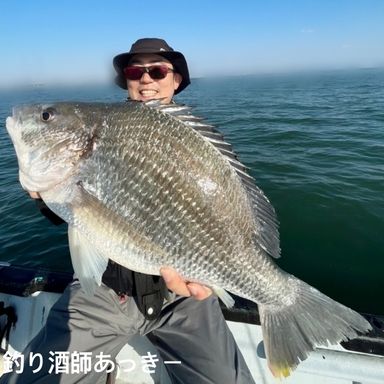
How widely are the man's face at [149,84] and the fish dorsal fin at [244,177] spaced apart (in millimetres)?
1386

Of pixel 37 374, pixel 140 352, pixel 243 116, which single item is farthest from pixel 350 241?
pixel 243 116

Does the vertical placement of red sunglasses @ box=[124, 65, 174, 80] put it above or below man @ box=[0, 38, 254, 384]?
above

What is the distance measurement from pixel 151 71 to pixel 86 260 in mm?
2308

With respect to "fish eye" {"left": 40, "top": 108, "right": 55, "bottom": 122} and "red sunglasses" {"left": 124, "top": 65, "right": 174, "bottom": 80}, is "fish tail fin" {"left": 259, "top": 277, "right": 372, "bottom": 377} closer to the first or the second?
"fish eye" {"left": 40, "top": 108, "right": 55, "bottom": 122}

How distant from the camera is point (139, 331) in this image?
3289mm

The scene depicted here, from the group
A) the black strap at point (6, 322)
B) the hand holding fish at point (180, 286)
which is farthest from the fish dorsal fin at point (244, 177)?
the black strap at point (6, 322)

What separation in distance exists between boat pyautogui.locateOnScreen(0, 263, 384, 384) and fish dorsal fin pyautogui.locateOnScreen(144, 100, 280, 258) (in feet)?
4.29

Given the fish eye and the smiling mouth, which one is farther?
the smiling mouth

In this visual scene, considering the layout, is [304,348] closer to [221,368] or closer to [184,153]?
[221,368]

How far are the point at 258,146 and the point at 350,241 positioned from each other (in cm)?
713

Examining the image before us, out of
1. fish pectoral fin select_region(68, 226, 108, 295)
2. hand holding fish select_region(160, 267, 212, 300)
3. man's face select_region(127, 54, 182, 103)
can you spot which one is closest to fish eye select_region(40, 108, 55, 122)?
fish pectoral fin select_region(68, 226, 108, 295)

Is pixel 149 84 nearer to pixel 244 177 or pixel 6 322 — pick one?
pixel 244 177

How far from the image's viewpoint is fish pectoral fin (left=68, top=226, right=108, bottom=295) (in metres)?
2.58

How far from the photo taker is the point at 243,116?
20.8m
